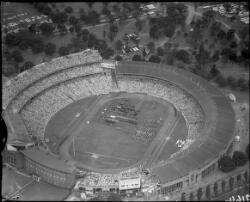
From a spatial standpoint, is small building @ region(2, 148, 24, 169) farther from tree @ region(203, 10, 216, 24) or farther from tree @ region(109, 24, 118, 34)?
tree @ region(203, 10, 216, 24)

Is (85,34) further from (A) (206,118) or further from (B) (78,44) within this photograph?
(A) (206,118)

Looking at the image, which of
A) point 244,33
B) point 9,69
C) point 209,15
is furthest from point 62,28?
point 244,33

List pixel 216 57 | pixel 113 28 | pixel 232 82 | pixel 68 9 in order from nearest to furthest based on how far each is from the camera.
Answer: pixel 232 82, pixel 216 57, pixel 113 28, pixel 68 9

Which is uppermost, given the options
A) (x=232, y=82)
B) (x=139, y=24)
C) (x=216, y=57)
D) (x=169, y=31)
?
(x=139, y=24)

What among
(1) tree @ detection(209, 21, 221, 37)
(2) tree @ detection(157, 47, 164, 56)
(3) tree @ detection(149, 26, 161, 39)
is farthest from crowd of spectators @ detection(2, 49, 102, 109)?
(1) tree @ detection(209, 21, 221, 37)

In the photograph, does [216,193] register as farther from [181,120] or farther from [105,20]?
[105,20]

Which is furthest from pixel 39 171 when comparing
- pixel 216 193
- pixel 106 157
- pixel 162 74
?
pixel 162 74

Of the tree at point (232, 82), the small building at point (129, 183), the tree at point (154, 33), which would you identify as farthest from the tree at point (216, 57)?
the small building at point (129, 183)
